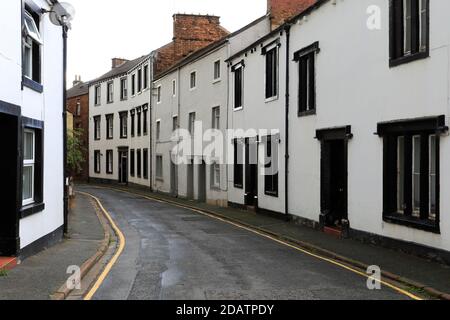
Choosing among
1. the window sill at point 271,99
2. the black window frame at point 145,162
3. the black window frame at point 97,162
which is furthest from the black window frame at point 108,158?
the window sill at point 271,99

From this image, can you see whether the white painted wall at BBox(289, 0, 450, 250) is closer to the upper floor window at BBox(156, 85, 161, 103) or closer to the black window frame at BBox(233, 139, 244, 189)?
the black window frame at BBox(233, 139, 244, 189)

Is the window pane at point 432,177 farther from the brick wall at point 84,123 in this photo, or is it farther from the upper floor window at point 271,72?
the brick wall at point 84,123

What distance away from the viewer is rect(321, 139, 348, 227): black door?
1666cm

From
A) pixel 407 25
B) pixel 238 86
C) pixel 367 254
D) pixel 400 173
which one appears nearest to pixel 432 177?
pixel 400 173

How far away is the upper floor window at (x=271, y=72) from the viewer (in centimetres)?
2117

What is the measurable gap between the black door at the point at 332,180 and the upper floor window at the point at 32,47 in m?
8.82

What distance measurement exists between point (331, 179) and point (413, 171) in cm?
423

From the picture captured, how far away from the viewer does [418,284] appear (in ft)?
31.2

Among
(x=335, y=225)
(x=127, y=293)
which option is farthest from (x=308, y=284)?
(x=335, y=225)

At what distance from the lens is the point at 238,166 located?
2591 cm

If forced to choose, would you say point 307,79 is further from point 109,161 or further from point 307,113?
point 109,161

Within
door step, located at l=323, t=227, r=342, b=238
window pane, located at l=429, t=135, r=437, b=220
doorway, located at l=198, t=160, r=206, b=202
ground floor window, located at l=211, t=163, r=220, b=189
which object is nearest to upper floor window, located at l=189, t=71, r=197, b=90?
doorway, located at l=198, t=160, r=206, b=202

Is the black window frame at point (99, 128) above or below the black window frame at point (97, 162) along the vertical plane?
above

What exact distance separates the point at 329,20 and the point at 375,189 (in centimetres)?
557
